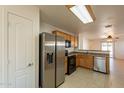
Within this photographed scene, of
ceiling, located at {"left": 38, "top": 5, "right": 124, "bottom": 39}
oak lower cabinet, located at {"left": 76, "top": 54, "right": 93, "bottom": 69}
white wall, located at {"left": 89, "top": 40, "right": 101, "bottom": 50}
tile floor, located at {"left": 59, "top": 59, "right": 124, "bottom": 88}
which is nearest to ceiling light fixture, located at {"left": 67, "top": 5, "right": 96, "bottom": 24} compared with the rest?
ceiling, located at {"left": 38, "top": 5, "right": 124, "bottom": 39}

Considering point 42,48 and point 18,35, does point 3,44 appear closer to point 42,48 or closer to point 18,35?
point 18,35

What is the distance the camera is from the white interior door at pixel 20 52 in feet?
6.96

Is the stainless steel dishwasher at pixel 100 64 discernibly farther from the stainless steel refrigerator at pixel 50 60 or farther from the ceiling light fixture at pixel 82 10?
the ceiling light fixture at pixel 82 10

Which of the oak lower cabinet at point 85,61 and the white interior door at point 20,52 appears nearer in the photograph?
the white interior door at point 20,52

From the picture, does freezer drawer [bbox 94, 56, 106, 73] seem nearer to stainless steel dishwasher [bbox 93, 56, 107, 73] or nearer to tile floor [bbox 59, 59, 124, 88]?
stainless steel dishwasher [bbox 93, 56, 107, 73]

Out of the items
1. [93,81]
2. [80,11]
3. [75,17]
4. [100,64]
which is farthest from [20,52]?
[100,64]

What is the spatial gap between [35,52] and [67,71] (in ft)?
8.82

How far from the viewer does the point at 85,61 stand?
262 inches

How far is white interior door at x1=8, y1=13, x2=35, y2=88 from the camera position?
6.96 feet

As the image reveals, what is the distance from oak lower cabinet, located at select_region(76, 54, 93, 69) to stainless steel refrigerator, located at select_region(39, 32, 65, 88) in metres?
2.97

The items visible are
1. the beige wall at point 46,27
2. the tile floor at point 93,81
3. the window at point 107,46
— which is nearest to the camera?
the tile floor at point 93,81

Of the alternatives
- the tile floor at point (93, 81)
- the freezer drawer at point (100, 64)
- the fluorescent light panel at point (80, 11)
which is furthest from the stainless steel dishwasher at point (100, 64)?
the fluorescent light panel at point (80, 11)

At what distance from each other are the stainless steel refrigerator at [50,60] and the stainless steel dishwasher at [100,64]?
102 inches

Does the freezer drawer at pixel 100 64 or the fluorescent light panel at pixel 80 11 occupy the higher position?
the fluorescent light panel at pixel 80 11
